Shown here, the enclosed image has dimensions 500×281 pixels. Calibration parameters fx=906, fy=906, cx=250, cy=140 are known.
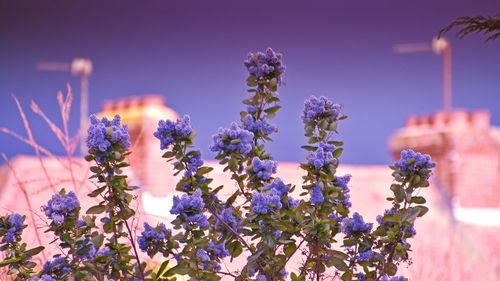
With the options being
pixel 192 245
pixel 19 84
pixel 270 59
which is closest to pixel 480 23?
pixel 270 59

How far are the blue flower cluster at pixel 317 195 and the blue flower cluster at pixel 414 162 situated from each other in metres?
0.17

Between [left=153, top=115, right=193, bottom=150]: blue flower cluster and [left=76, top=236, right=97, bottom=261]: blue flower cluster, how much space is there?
0.24m

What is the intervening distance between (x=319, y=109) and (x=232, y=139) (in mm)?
192

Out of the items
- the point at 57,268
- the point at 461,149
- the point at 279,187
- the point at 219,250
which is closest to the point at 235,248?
the point at 219,250

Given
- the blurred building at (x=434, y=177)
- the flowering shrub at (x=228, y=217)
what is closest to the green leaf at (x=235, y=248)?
the flowering shrub at (x=228, y=217)

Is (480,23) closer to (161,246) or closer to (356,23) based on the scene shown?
(161,246)

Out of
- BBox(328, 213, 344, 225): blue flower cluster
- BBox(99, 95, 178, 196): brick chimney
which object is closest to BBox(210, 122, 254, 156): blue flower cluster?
BBox(328, 213, 344, 225): blue flower cluster

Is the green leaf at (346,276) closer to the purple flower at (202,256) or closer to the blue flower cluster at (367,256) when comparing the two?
the blue flower cluster at (367,256)

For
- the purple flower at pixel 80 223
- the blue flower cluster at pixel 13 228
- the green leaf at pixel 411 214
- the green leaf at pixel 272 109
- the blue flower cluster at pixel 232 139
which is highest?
the green leaf at pixel 272 109

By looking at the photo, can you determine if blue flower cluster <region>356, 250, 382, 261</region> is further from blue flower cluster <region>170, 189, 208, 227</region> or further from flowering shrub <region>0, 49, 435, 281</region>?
blue flower cluster <region>170, 189, 208, 227</region>

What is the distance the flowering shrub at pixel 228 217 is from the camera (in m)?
1.72

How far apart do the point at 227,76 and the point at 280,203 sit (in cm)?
870

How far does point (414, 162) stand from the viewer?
1767mm

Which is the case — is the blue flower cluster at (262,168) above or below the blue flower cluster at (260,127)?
below
